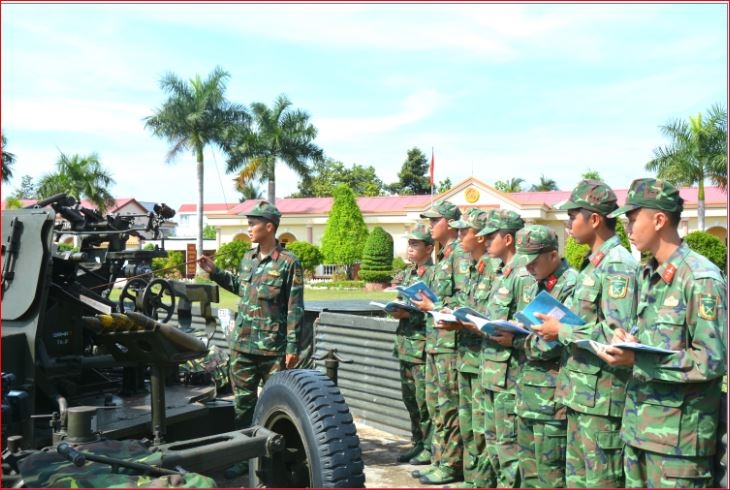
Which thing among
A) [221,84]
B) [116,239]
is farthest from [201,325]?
[221,84]

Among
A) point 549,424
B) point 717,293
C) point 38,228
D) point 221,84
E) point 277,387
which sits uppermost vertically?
point 221,84

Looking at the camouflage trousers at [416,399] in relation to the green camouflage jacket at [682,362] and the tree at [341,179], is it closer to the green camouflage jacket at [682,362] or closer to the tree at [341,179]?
the green camouflage jacket at [682,362]

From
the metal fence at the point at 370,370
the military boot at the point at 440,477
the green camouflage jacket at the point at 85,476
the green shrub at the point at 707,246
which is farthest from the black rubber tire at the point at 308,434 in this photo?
the green shrub at the point at 707,246

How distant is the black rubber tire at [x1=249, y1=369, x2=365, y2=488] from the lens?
352 centimetres

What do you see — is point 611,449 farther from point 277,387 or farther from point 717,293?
point 277,387

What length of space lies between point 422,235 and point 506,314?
176 cm

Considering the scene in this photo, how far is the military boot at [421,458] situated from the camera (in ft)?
20.3

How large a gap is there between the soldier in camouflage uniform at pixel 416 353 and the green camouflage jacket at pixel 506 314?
1285mm

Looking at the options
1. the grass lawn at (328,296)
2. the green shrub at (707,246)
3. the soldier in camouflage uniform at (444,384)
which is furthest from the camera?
the green shrub at (707,246)

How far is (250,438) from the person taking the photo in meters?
3.58

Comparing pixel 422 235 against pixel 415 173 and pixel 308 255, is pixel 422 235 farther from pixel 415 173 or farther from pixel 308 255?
pixel 415 173

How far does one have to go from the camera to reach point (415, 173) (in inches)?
2500

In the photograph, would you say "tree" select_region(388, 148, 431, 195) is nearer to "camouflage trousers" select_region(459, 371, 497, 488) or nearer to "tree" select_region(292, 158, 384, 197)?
"tree" select_region(292, 158, 384, 197)

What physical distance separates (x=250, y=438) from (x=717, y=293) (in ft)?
7.27
